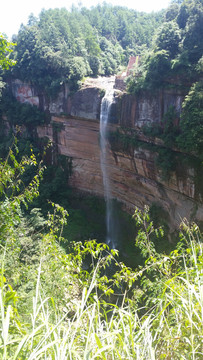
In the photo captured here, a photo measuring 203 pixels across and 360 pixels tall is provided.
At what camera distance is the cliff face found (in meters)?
10.7

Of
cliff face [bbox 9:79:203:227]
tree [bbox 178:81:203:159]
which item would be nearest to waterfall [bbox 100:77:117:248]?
cliff face [bbox 9:79:203:227]

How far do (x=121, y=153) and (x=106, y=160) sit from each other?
145cm

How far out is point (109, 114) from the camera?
A: 506 inches

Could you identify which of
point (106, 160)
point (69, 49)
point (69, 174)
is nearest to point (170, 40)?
point (106, 160)

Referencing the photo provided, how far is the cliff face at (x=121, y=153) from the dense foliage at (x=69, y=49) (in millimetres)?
1114

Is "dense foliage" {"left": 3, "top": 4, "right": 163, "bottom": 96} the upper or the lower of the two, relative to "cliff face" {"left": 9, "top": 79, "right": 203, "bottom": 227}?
upper

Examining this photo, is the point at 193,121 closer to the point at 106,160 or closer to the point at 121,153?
the point at 121,153

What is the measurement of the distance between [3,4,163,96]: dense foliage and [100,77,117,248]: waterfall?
2559 mm

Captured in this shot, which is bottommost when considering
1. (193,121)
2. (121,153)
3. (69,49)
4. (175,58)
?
(121,153)

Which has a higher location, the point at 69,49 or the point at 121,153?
the point at 69,49

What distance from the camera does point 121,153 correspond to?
13.2 m

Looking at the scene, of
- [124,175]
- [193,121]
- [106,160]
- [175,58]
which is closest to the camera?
[193,121]

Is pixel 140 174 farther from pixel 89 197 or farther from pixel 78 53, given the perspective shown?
pixel 78 53

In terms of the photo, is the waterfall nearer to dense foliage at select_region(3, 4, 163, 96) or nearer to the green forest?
the green forest
